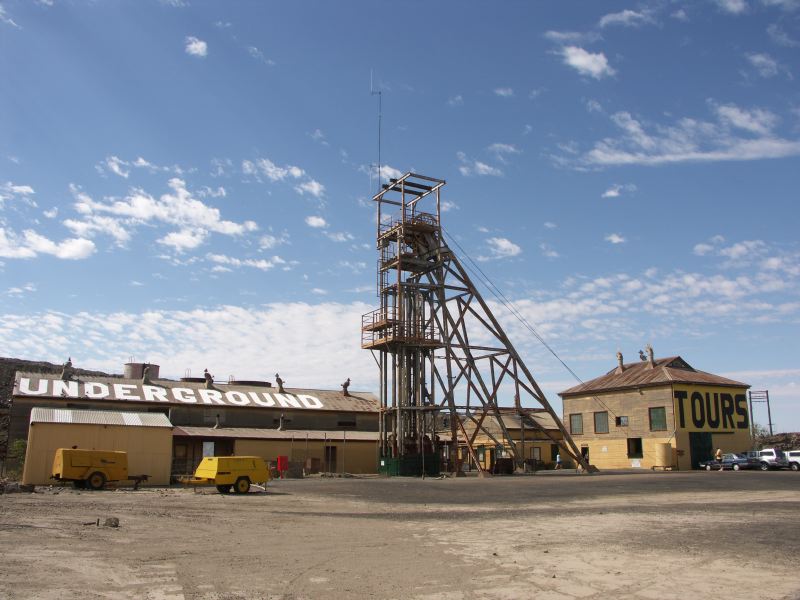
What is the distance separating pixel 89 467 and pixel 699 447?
3810 cm

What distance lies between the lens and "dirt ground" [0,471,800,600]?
344 inches

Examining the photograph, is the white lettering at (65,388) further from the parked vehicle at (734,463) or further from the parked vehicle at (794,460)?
the parked vehicle at (794,460)

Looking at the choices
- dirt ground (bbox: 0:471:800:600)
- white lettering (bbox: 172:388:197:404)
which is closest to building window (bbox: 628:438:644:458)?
dirt ground (bbox: 0:471:800:600)

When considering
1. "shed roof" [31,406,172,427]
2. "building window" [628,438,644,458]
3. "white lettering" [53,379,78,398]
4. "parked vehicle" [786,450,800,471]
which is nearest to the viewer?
"shed roof" [31,406,172,427]

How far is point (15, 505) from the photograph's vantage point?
1909 centimetres

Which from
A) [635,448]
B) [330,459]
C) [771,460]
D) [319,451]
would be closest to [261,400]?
[319,451]

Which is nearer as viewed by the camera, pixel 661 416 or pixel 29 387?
pixel 29 387

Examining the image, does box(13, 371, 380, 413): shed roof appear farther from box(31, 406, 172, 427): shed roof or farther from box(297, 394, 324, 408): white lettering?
box(31, 406, 172, 427): shed roof

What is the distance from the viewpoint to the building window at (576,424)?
54188mm

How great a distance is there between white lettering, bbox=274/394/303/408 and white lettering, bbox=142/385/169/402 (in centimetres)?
796

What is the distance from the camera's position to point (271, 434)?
4422 cm

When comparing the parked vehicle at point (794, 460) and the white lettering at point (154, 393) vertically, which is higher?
the white lettering at point (154, 393)

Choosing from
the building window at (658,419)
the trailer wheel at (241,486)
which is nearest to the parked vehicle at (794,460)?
the building window at (658,419)

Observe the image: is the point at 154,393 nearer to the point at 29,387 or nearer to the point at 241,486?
the point at 29,387
